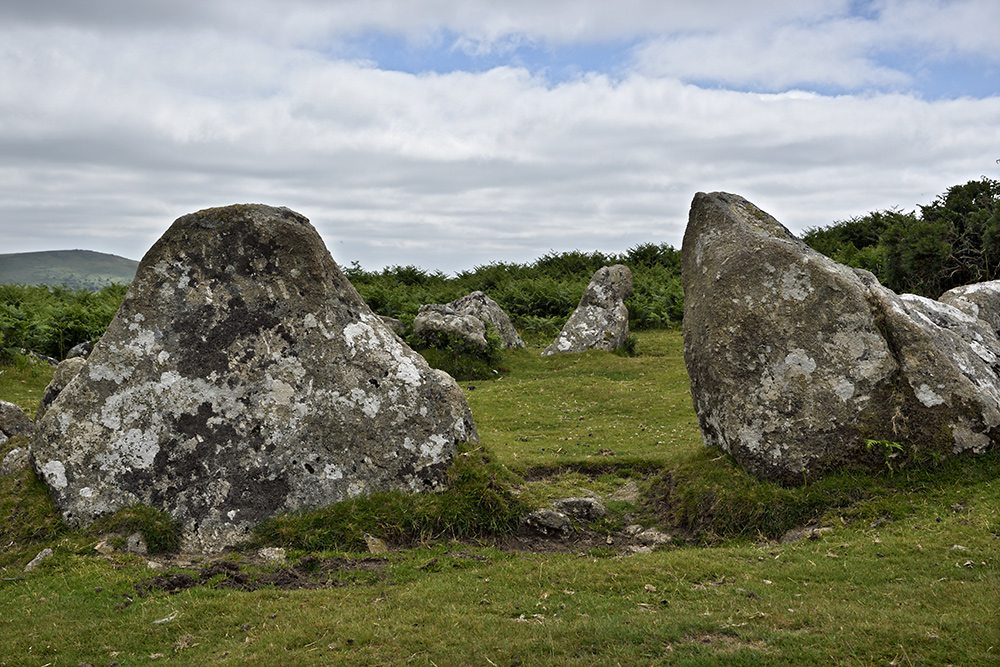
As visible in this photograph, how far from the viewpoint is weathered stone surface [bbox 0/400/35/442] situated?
35.9ft

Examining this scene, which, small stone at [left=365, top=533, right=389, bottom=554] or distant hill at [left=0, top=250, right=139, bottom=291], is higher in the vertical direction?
distant hill at [left=0, top=250, right=139, bottom=291]

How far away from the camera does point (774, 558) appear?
26.0ft

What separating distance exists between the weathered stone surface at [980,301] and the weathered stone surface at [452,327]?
43.9 ft

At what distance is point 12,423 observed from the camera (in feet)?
36.2

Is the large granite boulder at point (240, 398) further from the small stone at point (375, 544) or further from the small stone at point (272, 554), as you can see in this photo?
the small stone at point (375, 544)

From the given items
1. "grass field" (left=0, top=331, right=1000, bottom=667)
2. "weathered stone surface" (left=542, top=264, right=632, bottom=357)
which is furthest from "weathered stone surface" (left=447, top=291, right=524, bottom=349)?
"grass field" (left=0, top=331, right=1000, bottom=667)

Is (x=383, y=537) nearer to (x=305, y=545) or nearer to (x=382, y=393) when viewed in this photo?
(x=305, y=545)

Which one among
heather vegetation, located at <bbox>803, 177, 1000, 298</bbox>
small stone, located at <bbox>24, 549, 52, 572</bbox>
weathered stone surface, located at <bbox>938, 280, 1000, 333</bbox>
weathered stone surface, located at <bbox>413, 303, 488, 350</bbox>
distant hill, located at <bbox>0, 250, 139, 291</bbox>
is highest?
distant hill, located at <bbox>0, 250, 139, 291</bbox>

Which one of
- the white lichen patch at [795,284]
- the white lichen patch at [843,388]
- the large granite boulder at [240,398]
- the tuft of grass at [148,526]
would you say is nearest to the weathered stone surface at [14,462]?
the large granite boulder at [240,398]

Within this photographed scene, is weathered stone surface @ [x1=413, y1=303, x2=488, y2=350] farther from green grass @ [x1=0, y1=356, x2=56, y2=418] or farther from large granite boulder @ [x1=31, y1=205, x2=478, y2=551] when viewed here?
large granite boulder @ [x1=31, y1=205, x2=478, y2=551]

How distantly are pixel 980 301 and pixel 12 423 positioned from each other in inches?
642

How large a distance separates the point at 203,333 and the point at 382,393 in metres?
2.42

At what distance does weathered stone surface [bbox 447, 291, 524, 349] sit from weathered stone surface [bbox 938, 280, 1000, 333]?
16101mm

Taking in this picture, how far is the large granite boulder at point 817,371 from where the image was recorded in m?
9.58
